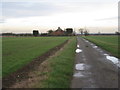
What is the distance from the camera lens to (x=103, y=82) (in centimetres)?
779

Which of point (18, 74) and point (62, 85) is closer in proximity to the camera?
point (62, 85)

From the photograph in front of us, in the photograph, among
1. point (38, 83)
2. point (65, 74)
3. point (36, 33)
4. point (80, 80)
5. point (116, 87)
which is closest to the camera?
point (116, 87)

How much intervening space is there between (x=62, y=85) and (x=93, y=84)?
1.32 metres

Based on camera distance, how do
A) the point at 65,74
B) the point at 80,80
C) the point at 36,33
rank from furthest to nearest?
the point at 36,33
the point at 65,74
the point at 80,80

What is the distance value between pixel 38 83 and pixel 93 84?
235 cm

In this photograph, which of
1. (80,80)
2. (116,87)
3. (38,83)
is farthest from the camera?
(80,80)

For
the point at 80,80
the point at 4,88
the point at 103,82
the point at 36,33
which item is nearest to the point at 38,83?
the point at 4,88

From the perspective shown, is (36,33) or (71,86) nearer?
(71,86)

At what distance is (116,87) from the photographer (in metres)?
7.11

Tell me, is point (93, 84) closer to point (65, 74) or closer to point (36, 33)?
point (65, 74)

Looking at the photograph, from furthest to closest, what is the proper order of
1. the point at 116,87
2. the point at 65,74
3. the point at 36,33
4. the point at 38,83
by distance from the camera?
the point at 36,33 < the point at 65,74 < the point at 38,83 < the point at 116,87

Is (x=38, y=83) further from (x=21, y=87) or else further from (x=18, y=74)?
(x=18, y=74)

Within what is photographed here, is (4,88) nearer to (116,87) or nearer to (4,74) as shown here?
(4,74)

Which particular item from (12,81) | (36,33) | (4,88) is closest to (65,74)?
(12,81)
